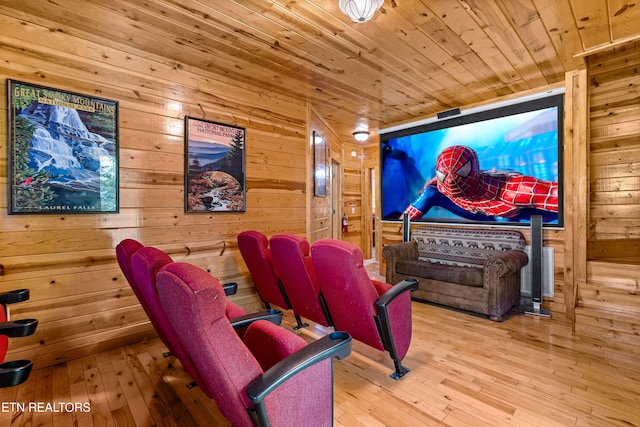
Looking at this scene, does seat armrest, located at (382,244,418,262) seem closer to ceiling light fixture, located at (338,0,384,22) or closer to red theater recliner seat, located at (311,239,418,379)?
red theater recliner seat, located at (311,239,418,379)

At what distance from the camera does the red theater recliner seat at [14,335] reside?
3.25ft

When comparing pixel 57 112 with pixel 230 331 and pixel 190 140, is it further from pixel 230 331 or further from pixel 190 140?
pixel 230 331

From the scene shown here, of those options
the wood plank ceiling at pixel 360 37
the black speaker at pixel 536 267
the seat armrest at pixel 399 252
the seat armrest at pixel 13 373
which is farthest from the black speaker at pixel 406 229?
the seat armrest at pixel 13 373

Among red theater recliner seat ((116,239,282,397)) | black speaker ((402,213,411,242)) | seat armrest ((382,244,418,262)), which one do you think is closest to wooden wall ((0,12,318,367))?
red theater recliner seat ((116,239,282,397))

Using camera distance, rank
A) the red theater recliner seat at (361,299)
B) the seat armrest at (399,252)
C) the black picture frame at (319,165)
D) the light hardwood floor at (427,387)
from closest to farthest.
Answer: the light hardwood floor at (427,387)
the red theater recliner seat at (361,299)
the seat armrest at (399,252)
the black picture frame at (319,165)

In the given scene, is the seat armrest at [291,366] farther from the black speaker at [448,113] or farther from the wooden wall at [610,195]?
the black speaker at [448,113]

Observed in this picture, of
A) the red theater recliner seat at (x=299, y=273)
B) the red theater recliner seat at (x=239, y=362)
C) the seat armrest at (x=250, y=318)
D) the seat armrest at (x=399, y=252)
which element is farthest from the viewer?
the seat armrest at (x=399, y=252)

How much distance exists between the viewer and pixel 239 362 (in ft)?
3.36

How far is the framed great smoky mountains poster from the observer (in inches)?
121

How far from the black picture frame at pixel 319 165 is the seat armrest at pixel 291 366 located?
129 inches

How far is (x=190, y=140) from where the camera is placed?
10.0 feet

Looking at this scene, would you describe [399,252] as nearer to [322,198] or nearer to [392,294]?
[322,198]

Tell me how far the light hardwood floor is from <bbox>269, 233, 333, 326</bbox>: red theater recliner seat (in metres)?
0.44

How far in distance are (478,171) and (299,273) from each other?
310cm
